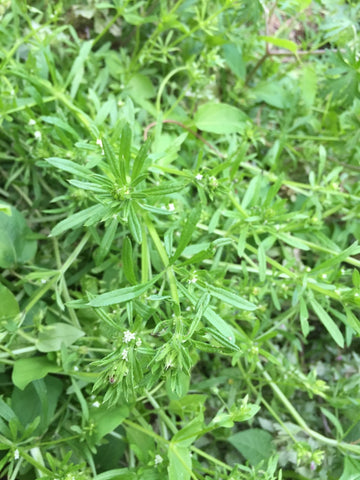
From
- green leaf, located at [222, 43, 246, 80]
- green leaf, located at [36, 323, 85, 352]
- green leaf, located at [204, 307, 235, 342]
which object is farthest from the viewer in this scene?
green leaf, located at [222, 43, 246, 80]

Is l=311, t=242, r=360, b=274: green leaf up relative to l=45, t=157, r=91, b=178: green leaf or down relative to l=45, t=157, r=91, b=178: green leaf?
down

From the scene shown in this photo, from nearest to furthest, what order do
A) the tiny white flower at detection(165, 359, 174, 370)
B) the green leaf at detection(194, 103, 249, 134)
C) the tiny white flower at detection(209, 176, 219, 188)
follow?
the tiny white flower at detection(165, 359, 174, 370)
the tiny white flower at detection(209, 176, 219, 188)
the green leaf at detection(194, 103, 249, 134)

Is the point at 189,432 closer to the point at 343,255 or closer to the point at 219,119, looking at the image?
the point at 343,255

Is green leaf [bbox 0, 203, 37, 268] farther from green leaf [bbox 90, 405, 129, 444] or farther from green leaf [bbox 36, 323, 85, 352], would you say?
green leaf [bbox 90, 405, 129, 444]

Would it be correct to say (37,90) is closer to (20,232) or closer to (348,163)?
(20,232)

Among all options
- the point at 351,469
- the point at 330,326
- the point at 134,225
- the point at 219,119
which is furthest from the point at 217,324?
the point at 219,119

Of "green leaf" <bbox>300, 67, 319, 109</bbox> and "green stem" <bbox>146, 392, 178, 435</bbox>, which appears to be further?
"green leaf" <bbox>300, 67, 319, 109</bbox>

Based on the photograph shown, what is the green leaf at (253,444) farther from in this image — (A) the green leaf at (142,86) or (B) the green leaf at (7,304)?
(A) the green leaf at (142,86)

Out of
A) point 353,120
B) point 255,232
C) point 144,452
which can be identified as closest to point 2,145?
point 255,232

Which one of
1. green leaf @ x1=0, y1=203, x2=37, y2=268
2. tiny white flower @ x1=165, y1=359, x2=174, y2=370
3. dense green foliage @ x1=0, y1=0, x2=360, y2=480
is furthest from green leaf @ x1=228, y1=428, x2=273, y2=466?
green leaf @ x1=0, y1=203, x2=37, y2=268
